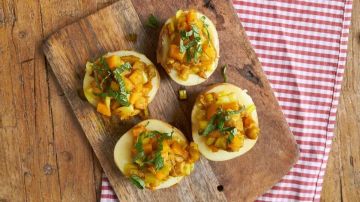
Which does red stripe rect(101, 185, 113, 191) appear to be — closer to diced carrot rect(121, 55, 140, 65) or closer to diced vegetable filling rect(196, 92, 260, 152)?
diced vegetable filling rect(196, 92, 260, 152)

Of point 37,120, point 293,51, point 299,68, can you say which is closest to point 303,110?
point 299,68

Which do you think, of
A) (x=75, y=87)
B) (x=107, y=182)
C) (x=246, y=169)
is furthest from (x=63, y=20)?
(x=246, y=169)

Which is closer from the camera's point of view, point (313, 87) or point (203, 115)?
point (203, 115)

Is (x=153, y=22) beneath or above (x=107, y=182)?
above

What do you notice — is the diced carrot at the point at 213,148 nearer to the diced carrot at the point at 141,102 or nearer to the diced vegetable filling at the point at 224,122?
the diced vegetable filling at the point at 224,122

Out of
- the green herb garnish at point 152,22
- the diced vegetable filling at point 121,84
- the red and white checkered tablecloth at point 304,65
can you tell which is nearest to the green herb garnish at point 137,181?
the diced vegetable filling at point 121,84

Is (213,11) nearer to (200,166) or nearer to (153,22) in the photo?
(153,22)

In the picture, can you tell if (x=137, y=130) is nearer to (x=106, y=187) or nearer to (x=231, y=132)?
(x=106, y=187)
